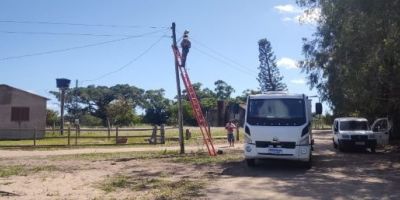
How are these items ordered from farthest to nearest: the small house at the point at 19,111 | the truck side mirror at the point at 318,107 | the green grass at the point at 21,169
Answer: the small house at the point at 19,111 → the truck side mirror at the point at 318,107 → the green grass at the point at 21,169

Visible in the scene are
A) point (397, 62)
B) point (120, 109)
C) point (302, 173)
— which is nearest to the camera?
point (302, 173)

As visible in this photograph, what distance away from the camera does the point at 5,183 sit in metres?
14.0

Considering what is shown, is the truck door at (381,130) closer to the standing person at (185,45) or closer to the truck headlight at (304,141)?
the standing person at (185,45)

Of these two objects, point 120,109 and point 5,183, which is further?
point 120,109

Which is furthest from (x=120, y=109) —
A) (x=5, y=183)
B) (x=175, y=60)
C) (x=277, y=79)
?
(x=5, y=183)

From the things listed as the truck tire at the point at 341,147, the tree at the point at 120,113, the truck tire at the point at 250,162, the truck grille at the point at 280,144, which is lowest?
the truck tire at the point at 250,162

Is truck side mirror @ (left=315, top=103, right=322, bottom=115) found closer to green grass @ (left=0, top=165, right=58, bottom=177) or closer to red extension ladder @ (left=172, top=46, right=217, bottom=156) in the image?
red extension ladder @ (left=172, top=46, right=217, bottom=156)

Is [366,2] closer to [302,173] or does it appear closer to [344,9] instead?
[344,9]

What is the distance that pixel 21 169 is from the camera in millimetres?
17859

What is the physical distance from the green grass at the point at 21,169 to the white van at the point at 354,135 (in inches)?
595

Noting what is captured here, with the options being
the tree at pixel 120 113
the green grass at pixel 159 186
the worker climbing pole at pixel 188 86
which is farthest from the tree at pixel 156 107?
the green grass at pixel 159 186

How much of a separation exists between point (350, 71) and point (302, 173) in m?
7.68

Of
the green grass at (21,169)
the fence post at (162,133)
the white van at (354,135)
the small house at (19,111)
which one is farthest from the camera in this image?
the small house at (19,111)

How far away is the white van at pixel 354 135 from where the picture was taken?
2625 centimetres
